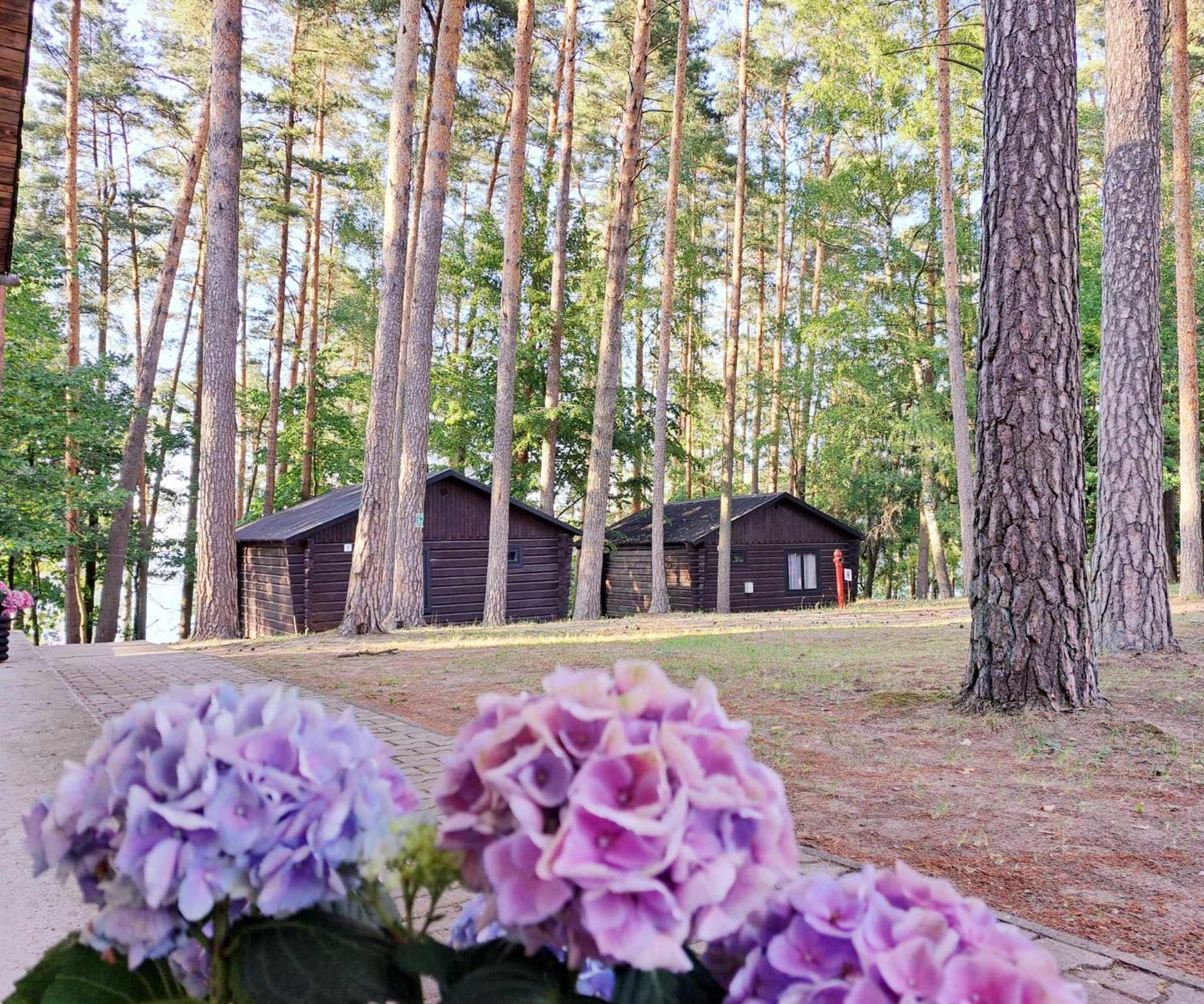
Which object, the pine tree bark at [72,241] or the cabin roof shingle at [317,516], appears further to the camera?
the cabin roof shingle at [317,516]

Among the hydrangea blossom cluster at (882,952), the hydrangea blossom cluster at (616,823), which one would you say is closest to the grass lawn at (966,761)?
the hydrangea blossom cluster at (882,952)

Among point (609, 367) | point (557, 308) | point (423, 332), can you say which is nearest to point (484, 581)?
point (609, 367)

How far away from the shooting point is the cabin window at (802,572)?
25.1 m

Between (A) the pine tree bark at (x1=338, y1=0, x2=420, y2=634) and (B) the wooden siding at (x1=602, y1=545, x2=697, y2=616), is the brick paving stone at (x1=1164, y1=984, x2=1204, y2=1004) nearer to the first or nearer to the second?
(A) the pine tree bark at (x1=338, y1=0, x2=420, y2=634)

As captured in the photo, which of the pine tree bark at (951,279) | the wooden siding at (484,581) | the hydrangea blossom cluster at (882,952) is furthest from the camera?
the wooden siding at (484,581)

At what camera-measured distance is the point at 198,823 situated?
700 millimetres

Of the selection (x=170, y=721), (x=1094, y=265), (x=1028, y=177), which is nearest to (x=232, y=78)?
(x=1028, y=177)

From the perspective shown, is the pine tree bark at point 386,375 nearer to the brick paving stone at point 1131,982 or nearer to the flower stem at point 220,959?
the brick paving stone at point 1131,982

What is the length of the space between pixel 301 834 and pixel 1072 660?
5321 millimetres

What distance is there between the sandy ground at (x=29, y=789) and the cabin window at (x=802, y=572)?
64.9 feet

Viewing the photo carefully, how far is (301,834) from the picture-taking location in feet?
2.44

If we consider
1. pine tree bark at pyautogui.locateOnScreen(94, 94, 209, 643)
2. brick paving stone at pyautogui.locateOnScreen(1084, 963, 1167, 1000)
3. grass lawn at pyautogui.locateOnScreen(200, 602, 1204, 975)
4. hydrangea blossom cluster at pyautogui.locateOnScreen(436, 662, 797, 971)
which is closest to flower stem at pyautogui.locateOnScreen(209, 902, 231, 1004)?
hydrangea blossom cluster at pyautogui.locateOnScreen(436, 662, 797, 971)

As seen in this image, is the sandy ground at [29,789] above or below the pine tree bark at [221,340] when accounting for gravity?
below

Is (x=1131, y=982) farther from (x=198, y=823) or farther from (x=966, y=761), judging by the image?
(x=198, y=823)
